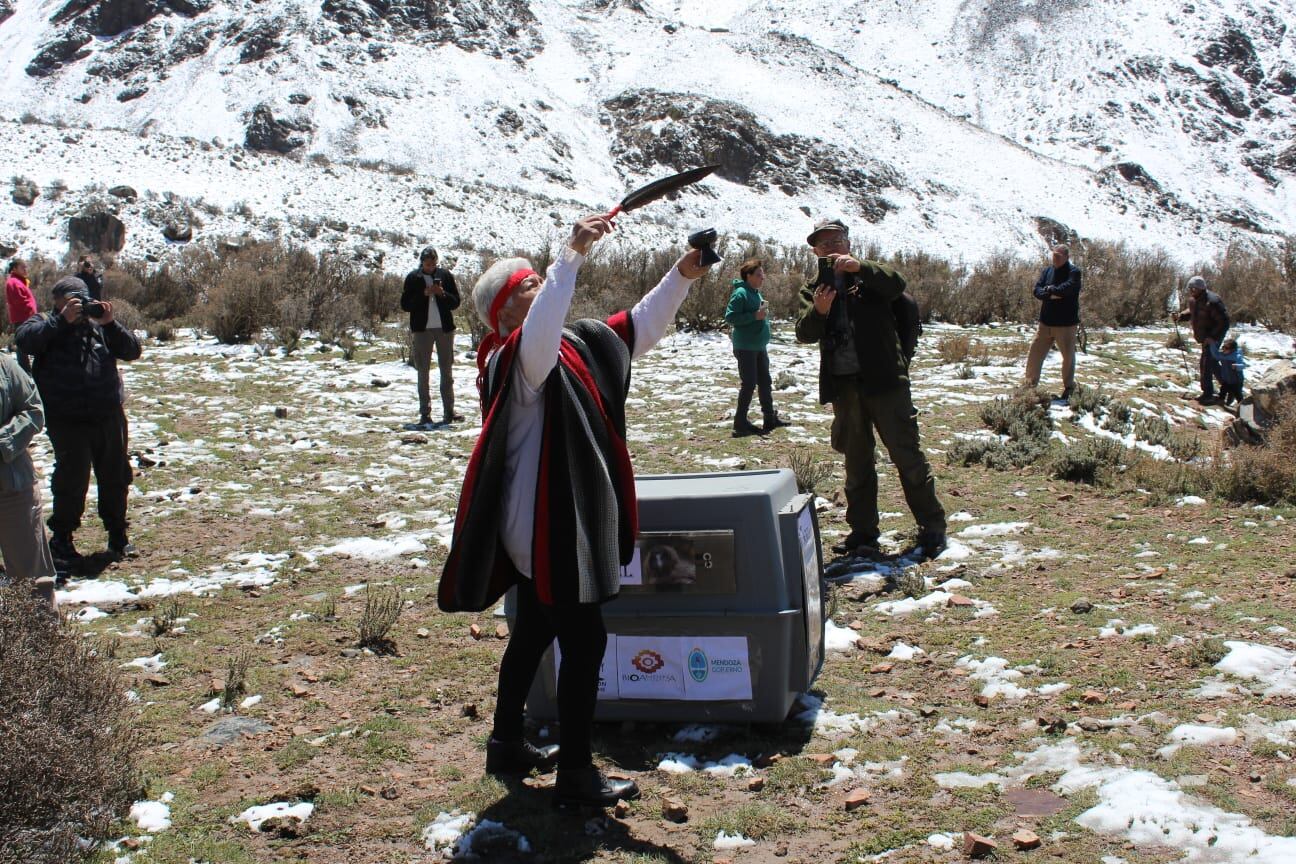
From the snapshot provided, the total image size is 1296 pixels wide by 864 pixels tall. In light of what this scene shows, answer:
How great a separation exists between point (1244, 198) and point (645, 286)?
190 ft

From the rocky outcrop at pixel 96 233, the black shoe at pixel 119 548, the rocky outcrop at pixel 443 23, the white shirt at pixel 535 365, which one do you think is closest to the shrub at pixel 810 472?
the white shirt at pixel 535 365

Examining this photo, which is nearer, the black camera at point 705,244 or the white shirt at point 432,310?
the black camera at point 705,244

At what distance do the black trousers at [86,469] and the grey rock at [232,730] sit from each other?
316 cm

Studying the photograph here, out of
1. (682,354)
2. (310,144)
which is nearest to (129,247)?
(682,354)

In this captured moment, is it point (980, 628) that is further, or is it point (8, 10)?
point (8, 10)

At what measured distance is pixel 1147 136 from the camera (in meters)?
71.1

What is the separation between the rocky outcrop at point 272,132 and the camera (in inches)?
2249

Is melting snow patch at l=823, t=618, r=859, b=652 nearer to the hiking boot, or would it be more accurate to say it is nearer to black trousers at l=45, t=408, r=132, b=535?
black trousers at l=45, t=408, r=132, b=535

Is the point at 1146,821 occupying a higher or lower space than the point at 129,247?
lower

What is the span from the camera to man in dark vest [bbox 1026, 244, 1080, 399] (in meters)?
11.9

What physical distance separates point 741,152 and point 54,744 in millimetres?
57947

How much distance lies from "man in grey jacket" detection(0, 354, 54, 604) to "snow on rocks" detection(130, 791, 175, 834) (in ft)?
5.74

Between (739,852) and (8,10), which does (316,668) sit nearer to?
(739,852)

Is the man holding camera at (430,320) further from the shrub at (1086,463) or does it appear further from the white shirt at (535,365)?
the white shirt at (535,365)
